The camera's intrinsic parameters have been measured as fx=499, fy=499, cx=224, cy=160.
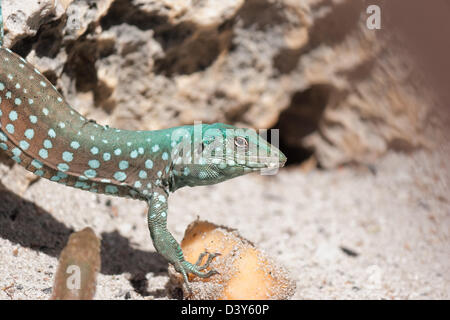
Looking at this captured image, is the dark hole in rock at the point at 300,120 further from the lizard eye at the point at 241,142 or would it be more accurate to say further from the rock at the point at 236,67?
the lizard eye at the point at 241,142

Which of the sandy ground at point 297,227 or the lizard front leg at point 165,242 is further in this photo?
the sandy ground at point 297,227

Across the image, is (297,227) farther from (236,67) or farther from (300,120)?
(236,67)

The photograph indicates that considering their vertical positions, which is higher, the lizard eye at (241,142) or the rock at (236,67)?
the rock at (236,67)

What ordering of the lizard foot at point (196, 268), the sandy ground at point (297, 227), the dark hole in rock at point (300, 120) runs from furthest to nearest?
the dark hole in rock at point (300, 120), the sandy ground at point (297, 227), the lizard foot at point (196, 268)

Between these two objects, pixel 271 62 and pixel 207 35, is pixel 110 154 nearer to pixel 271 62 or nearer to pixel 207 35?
pixel 207 35

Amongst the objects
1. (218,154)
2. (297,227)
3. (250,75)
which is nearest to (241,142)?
(218,154)

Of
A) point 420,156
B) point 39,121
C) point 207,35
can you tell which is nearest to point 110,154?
point 39,121

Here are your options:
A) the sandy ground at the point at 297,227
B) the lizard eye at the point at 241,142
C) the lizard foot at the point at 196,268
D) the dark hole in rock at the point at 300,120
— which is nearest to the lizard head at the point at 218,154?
the lizard eye at the point at 241,142
